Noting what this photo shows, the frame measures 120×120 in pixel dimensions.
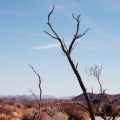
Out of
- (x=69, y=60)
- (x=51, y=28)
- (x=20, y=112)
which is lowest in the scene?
(x=69, y=60)

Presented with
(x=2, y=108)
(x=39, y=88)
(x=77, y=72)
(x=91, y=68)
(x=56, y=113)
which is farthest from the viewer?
(x=2, y=108)

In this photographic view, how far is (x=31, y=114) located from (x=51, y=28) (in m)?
26.4

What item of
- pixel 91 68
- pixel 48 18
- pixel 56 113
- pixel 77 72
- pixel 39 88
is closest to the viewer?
pixel 77 72

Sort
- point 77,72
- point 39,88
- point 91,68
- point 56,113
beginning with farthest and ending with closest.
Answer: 1. point 56,113
2. point 39,88
3. point 91,68
4. point 77,72

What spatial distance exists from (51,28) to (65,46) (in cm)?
19

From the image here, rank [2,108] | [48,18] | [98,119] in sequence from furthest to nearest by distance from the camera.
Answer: [2,108], [98,119], [48,18]

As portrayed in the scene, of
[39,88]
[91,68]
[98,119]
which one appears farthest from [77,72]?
[98,119]

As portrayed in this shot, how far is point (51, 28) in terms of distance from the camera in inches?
136

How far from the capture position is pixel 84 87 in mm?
3342

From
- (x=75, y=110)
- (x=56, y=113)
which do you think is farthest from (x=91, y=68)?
(x=75, y=110)

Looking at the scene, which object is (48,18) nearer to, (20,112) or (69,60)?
(69,60)

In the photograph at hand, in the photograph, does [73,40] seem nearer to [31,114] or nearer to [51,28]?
[51,28]

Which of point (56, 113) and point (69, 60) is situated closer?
point (69, 60)

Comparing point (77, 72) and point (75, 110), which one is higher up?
point (75, 110)
